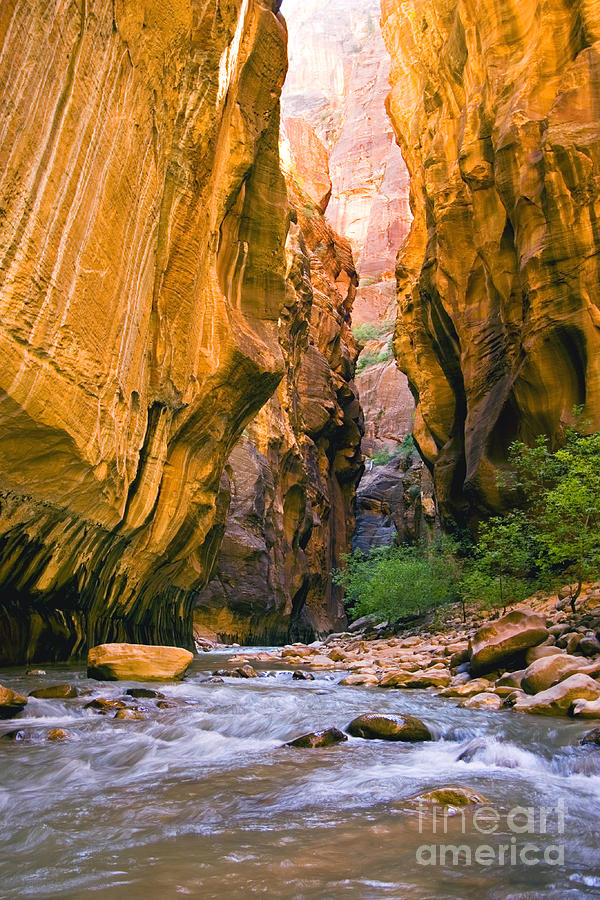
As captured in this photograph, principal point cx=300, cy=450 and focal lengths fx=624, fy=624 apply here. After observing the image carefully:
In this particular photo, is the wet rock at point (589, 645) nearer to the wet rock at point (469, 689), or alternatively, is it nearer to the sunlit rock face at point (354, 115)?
the wet rock at point (469, 689)

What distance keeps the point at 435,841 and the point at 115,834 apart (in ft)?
5.27

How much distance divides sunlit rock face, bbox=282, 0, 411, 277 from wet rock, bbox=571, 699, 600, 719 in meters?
81.3

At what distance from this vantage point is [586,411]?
15.9 metres

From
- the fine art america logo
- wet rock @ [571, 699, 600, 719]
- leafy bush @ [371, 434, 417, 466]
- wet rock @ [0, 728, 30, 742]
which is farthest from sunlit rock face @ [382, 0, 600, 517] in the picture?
leafy bush @ [371, 434, 417, 466]

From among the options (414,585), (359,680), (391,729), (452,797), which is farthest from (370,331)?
(452,797)

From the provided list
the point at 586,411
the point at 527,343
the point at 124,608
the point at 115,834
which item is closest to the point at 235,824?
the point at 115,834

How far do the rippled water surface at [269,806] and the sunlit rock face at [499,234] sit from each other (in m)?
12.3

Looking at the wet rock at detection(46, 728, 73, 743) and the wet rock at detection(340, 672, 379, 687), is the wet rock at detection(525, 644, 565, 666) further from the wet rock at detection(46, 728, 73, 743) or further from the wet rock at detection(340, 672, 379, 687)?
the wet rock at detection(46, 728, 73, 743)

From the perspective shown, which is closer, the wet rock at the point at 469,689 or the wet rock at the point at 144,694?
the wet rock at the point at 144,694

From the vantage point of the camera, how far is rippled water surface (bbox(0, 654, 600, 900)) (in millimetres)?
2588

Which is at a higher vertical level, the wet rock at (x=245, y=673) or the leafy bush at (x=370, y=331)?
the leafy bush at (x=370, y=331)

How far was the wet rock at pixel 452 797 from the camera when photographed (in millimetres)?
3709

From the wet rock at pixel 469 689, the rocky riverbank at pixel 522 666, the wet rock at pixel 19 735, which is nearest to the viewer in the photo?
the wet rock at pixel 19 735

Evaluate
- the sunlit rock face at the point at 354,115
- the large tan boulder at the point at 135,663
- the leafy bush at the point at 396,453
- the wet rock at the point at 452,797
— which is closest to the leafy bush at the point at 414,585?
the large tan boulder at the point at 135,663
